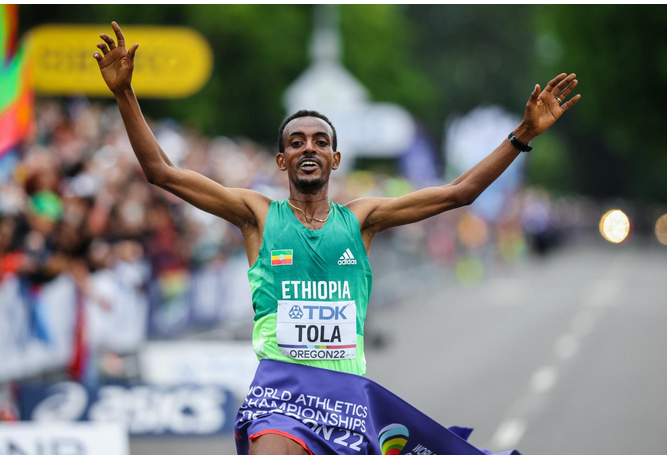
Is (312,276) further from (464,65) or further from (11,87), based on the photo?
(464,65)

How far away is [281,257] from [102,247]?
6.66 meters

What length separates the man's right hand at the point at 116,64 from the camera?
443 centimetres

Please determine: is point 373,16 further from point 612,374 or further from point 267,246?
point 267,246

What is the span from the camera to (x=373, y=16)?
58.7 m

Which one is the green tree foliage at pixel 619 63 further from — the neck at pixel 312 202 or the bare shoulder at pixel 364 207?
the neck at pixel 312 202

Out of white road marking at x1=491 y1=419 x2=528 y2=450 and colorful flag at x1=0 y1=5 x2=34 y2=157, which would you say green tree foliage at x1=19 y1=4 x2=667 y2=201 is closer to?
colorful flag at x1=0 y1=5 x2=34 y2=157

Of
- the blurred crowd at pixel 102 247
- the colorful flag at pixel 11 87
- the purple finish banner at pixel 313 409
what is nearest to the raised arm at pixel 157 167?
the purple finish banner at pixel 313 409

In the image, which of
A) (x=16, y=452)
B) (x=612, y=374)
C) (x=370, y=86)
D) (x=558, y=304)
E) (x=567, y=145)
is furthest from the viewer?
(x=567, y=145)

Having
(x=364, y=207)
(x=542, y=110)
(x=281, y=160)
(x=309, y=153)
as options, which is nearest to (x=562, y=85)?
(x=542, y=110)

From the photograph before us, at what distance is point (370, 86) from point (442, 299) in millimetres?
34152

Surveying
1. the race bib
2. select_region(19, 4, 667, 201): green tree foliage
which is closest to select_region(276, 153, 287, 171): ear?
the race bib

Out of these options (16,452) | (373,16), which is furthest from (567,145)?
(16,452)

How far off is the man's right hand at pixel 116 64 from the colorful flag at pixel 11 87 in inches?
256

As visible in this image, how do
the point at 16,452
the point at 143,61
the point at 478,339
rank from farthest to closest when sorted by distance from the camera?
the point at 478,339
the point at 143,61
the point at 16,452
